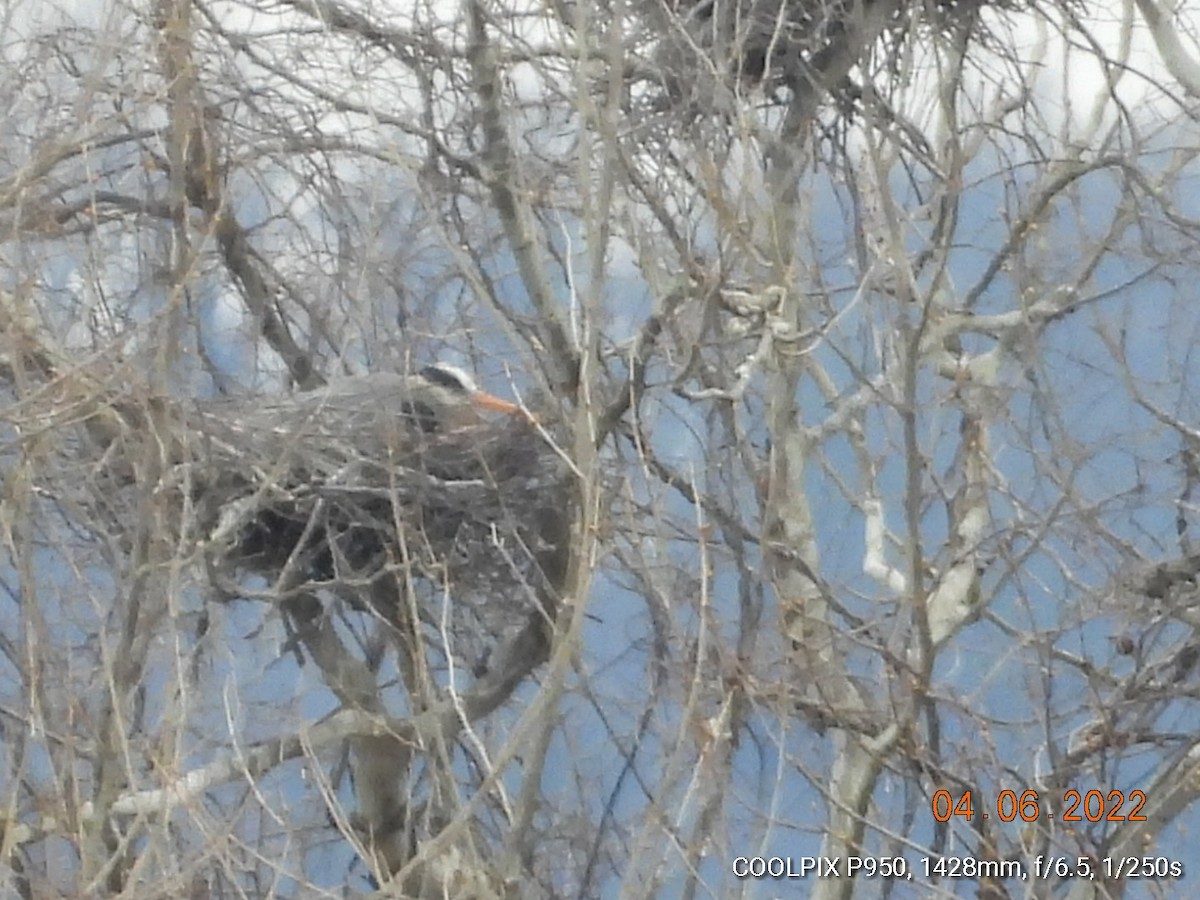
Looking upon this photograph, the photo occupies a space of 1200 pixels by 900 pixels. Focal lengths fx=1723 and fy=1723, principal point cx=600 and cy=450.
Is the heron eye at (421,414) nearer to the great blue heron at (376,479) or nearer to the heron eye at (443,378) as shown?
the great blue heron at (376,479)

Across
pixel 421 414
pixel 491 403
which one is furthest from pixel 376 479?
Answer: pixel 491 403

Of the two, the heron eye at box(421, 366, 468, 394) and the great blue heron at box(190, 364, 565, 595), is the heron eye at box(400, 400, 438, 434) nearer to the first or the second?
the great blue heron at box(190, 364, 565, 595)

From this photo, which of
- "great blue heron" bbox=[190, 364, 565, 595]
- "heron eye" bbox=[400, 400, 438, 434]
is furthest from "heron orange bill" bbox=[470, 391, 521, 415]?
"heron eye" bbox=[400, 400, 438, 434]

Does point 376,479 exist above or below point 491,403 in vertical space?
below

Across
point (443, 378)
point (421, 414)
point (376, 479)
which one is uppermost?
point (443, 378)

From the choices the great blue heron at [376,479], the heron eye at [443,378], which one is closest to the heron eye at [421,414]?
the great blue heron at [376,479]

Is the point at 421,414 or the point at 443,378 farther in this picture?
the point at 443,378

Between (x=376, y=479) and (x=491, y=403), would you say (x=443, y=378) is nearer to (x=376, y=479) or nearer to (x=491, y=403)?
(x=491, y=403)
